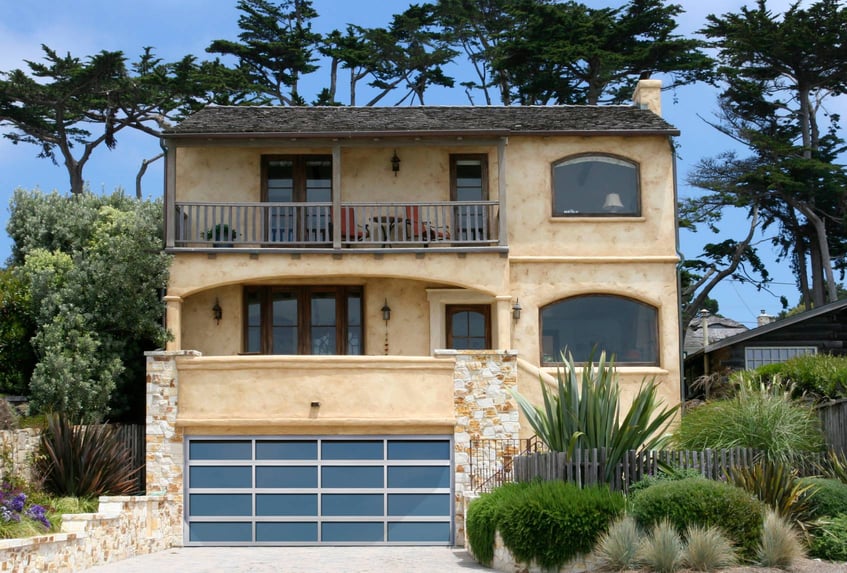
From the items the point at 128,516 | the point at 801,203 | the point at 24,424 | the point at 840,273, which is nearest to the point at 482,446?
the point at 128,516

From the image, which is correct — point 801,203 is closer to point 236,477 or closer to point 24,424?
point 236,477

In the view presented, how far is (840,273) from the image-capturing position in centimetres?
4234

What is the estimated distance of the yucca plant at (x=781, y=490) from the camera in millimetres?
16641

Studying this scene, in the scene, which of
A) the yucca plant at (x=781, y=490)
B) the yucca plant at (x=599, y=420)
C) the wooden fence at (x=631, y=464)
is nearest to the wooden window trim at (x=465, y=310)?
the yucca plant at (x=599, y=420)

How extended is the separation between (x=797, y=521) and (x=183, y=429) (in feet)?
35.0

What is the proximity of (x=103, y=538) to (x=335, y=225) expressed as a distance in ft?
26.5

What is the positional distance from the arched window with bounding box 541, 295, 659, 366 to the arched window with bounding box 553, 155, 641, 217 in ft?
6.06

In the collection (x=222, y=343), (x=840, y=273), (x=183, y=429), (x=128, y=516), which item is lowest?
(x=128, y=516)

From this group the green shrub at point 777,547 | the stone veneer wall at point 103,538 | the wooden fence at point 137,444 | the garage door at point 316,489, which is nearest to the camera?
the green shrub at point 777,547

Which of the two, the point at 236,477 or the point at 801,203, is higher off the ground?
the point at 801,203

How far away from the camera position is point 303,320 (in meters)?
25.5

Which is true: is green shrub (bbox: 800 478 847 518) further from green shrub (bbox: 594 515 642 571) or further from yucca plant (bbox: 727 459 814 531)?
green shrub (bbox: 594 515 642 571)

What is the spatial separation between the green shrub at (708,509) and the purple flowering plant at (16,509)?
8547 millimetres

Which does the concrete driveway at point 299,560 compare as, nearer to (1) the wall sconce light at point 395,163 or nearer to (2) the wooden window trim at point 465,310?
(2) the wooden window trim at point 465,310
